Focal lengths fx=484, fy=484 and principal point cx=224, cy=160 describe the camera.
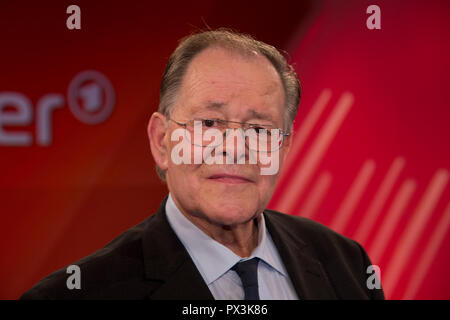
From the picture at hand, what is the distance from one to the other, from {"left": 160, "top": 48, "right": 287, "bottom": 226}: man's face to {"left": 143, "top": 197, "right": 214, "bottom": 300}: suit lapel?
0.13 m

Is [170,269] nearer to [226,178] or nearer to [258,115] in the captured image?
[226,178]

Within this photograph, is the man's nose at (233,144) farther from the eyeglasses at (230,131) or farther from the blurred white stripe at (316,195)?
the blurred white stripe at (316,195)

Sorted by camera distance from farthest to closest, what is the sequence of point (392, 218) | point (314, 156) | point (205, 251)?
point (392, 218) → point (314, 156) → point (205, 251)

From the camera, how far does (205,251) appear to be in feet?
5.25

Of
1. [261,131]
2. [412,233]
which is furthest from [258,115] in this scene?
[412,233]

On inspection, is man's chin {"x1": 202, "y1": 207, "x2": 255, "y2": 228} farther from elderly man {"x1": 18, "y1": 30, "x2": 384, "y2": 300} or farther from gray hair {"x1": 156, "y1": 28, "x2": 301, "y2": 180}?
gray hair {"x1": 156, "y1": 28, "x2": 301, "y2": 180}

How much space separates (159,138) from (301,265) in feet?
2.24

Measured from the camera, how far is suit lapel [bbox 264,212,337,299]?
65.6 inches

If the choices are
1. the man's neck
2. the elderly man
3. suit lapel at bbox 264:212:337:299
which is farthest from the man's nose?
suit lapel at bbox 264:212:337:299

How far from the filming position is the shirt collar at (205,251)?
5.16ft

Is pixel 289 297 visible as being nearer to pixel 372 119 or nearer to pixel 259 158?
pixel 259 158

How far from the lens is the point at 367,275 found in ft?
6.40

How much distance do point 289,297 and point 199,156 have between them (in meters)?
0.58
